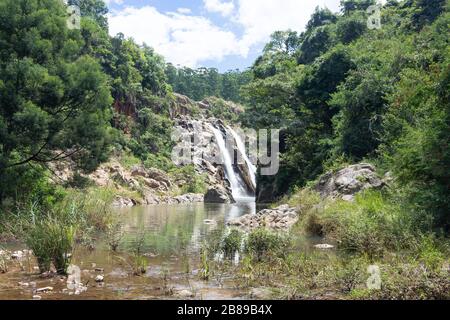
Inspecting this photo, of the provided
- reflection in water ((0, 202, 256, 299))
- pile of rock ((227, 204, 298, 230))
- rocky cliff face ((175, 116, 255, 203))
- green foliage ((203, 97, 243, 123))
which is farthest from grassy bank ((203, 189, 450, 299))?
green foliage ((203, 97, 243, 123))

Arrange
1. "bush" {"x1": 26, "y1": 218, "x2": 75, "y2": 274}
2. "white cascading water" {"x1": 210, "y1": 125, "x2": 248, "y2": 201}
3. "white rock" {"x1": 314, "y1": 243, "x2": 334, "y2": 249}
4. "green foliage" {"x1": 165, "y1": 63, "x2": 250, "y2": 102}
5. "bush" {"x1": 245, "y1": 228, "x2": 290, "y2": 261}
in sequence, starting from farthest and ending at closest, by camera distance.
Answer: "green foliage" {"x1": 165, "y1": 63, "x2": 250, "y2": 102} → "white cascading water" {"x1": 210, "y1": 125, "x2": 248, "y2": 201} → "white rock" {"x1": 314, "y1": 243, "x2": 334, "y2": 249} → "bush" {"x1": 245, "y1": 228, "x2": 290, "y2": 261} → "bush" {"x1": 26, "y1": 218, "x2": 75, "y2": 274}

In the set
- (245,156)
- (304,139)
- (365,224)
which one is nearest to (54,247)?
(365,224)

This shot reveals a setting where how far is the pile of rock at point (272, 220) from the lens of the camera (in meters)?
17.6

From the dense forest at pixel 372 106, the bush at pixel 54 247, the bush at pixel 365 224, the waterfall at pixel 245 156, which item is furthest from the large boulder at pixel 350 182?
the waterfall at pixel 245 156

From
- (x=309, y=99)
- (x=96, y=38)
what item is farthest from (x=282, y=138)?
(x=96, y=38)

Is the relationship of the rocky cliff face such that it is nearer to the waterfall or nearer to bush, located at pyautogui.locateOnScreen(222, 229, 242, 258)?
the waterfall

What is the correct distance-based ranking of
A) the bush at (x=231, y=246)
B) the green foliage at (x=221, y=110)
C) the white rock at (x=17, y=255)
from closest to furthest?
1. the white rock at (x=17, y=255)
2. the bush at (x=231, y=246)
3. the green foliage at (x=221, y=110)

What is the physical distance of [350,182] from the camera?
60.6 feet

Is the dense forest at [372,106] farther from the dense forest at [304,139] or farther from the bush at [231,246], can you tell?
the bush at [231,246]

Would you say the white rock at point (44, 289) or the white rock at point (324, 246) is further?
the white rock at point (324, 246)

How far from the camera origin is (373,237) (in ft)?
36.1

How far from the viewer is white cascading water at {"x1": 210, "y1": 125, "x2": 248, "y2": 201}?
53156mm

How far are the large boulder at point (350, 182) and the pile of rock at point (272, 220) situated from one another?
1.72 m

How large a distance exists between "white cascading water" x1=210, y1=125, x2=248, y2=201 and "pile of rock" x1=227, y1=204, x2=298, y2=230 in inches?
1238
